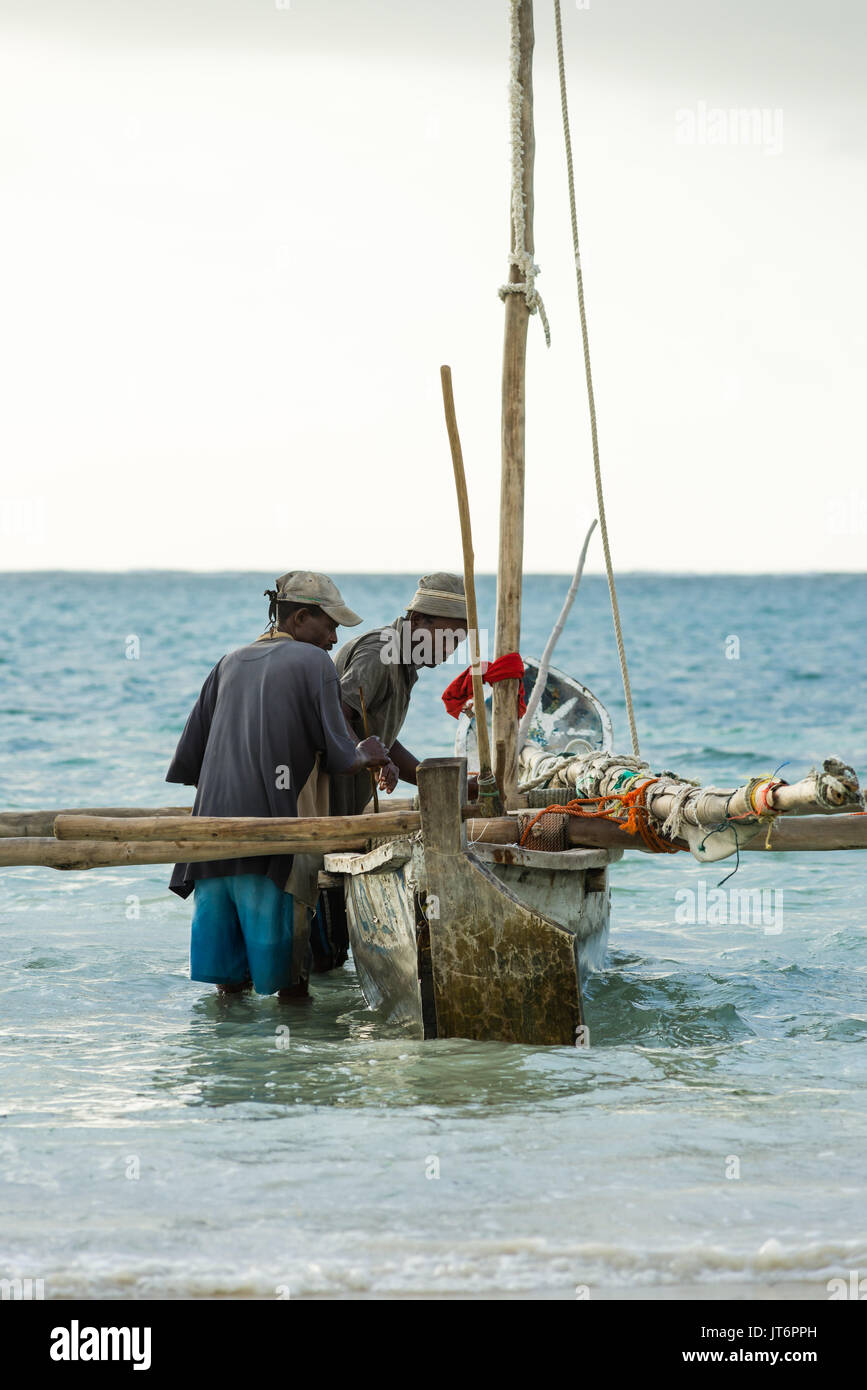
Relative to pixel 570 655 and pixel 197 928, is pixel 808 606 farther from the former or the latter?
pixel 197 928

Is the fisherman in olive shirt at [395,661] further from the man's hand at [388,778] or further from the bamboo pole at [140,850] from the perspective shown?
the bamboo pole at [140,850]

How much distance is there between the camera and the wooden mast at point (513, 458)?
5547 mm

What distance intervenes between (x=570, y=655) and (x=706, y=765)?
2542 centimetres

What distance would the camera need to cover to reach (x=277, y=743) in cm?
559

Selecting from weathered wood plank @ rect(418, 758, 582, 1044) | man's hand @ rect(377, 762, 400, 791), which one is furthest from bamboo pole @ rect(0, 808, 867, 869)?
man's hand @ rect(377, 762, 400, 791)

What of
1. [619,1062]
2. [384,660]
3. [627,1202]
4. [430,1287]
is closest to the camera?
[430,1287]

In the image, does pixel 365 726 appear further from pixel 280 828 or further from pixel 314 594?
pixel 280 828

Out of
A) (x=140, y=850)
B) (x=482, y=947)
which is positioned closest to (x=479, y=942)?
(x=482, y=947)

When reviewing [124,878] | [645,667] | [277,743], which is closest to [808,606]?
[645,667]

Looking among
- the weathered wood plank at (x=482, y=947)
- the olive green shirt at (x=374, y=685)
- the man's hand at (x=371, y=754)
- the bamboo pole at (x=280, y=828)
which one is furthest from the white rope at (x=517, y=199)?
the bamboo pole at (x=280, y=828)

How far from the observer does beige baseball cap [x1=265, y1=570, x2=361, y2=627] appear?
5801 millimetres

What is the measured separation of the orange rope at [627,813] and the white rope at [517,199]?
190cm

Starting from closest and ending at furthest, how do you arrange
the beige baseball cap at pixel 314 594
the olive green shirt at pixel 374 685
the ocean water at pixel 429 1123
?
the ocean water at pixel 429 1123
the beige baseball cap at pixel 314 594
the olive green shirt at pixel 374 685

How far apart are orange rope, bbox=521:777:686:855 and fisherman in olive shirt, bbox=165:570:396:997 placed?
79cm
